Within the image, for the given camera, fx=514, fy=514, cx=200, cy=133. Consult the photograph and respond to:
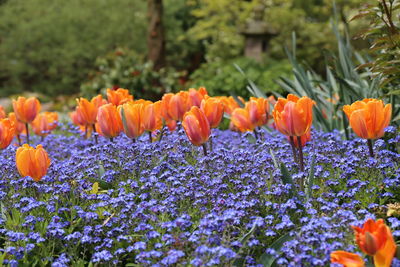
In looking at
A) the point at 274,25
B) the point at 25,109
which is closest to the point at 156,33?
the point at 274,25

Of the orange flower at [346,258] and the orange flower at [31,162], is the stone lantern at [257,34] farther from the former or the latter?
the orange flower at [346,258]

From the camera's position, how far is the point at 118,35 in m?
→ 16.3

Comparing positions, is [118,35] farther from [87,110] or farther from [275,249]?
[275,249]

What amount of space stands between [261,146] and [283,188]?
739 mm

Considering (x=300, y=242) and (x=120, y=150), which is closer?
(x=300, y=242)

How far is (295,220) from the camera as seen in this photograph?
2445 mm

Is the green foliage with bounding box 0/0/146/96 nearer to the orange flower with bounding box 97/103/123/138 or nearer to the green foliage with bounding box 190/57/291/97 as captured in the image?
the green foliage with bounding box 190/57/291/97

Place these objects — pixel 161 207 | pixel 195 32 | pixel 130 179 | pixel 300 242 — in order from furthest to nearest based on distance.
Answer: pixel 195 32 → pixel 130 179 → pixel 161 207 → pixel 300 242

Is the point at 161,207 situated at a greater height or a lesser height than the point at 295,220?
greater

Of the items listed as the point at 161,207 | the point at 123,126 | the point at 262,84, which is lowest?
the point at 262,84

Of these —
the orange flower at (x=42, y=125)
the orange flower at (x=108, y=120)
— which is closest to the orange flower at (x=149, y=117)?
the orange flower at (x=108, y=120)

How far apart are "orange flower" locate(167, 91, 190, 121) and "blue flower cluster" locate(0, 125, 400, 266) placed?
11.9 inches

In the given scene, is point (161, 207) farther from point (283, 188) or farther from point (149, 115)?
point (149, 115)

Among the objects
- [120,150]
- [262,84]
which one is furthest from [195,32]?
[120,150]
